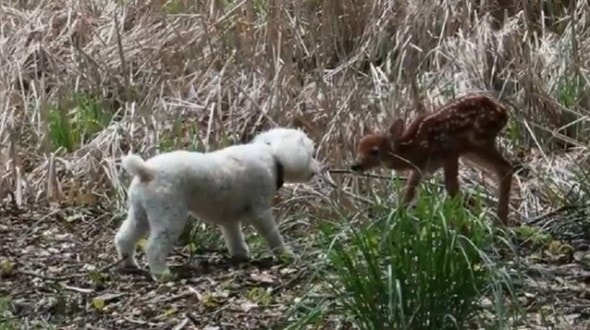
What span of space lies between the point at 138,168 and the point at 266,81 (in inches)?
132

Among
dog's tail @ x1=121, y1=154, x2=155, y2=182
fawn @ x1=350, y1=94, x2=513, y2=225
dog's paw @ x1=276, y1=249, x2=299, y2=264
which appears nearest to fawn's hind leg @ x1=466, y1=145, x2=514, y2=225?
fawn @ x1=350, y1=94, x2=513, y2=225

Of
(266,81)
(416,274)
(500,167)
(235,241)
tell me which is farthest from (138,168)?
(266,81)

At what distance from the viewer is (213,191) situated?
6531mm

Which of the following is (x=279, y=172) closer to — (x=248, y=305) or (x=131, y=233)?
(x=131, y=233)

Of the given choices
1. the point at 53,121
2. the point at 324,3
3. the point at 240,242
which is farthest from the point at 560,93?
the point at 53,121

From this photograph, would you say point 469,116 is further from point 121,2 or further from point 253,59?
point 121,2

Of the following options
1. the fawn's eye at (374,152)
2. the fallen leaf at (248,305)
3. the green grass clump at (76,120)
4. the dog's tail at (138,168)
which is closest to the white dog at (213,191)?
the dog's tail at (138,168)

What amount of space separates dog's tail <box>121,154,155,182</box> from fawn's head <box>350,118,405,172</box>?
1057 millimetres

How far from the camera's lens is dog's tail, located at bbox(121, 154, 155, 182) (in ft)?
20.3

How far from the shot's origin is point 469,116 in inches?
257

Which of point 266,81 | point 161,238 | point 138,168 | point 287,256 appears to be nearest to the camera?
point 138,168

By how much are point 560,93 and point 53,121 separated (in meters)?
3.42

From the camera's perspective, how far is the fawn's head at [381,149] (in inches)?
261

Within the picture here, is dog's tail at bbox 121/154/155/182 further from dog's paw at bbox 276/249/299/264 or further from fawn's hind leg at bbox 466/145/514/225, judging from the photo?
fawn's hind leg at bbox 466/145/514/225
